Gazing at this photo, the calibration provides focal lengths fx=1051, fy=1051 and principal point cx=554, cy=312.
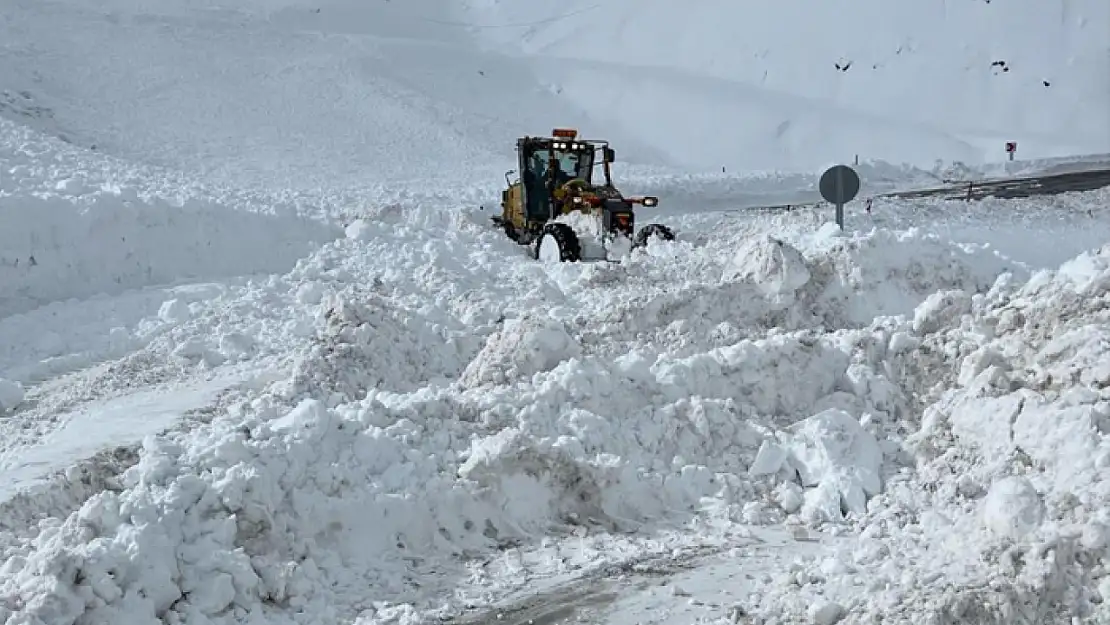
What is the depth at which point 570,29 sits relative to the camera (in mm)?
48281

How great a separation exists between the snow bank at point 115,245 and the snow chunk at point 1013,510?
481 inches

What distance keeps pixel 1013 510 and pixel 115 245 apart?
13.1 meters

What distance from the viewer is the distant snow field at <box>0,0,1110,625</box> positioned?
5613mm

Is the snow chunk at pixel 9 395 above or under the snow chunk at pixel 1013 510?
above

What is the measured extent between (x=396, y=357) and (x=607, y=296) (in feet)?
10.6

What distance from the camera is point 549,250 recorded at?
1616 cm

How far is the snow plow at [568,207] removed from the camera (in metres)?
16.1

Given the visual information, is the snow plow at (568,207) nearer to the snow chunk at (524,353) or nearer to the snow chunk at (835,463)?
the snow chunk at (524,353)

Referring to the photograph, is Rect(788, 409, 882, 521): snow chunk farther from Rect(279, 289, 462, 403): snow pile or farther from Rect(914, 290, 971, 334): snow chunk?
Rect(279, 289, 462, 403): snow pile

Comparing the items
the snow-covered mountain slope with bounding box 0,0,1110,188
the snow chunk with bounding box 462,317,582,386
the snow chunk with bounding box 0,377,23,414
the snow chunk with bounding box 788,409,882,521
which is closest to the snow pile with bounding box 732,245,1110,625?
the snow chunk with bounding box 788,409,882,521

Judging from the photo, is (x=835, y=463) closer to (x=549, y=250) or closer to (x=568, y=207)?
(x=549, y=250)

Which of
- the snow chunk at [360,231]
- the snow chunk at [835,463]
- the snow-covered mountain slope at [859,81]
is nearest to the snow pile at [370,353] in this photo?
the snow chunk at [835,463]

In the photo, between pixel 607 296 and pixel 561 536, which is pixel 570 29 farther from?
pixel 561 536

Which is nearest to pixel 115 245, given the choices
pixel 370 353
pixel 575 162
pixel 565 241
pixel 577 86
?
pixel 565 241
